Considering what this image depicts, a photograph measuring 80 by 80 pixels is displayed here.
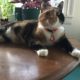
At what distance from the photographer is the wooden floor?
71cm

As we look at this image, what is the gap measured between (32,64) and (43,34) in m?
0.24

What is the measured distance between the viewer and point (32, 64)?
2.67ft

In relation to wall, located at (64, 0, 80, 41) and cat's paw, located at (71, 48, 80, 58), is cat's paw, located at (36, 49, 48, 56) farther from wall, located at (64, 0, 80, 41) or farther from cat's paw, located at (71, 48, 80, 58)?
wall, located at (64, 0, 80, 41)

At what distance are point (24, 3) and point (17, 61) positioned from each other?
1.96ft

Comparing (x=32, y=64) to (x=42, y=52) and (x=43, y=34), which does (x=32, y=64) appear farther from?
(x=43, y=34)

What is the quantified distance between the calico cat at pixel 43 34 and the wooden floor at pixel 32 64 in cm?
4

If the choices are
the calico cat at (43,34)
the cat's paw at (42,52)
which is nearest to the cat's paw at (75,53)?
the calico cat at (43,34)

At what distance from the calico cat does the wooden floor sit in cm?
4

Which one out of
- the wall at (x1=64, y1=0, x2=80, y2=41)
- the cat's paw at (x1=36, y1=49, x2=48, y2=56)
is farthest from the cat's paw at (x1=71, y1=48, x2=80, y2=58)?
the wall at (x1=64, y1=0, x2=80, y2=41)

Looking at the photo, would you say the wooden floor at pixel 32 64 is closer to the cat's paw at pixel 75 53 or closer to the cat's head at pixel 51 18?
the cat's paw at pixel 75 53

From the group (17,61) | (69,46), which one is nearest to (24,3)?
(69,46)

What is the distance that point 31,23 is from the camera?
3.61ft

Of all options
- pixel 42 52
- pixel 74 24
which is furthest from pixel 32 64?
pixel 74 24

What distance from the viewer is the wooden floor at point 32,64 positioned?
708 mm
